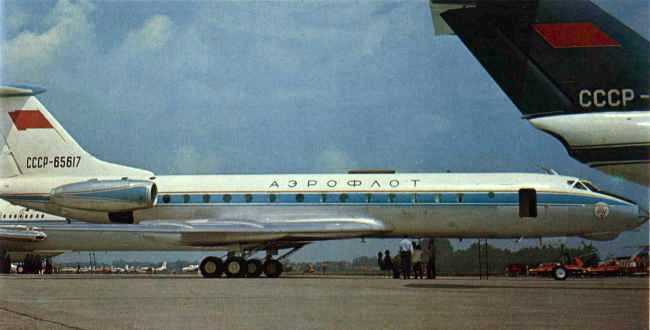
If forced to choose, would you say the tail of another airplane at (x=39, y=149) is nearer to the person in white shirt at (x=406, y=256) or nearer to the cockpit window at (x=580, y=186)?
the person in white shirt at (x=406, y=256)

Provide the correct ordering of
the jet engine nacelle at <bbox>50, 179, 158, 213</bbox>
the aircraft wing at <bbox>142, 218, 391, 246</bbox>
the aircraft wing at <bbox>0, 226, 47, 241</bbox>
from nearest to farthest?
the aircraft wing at <bbox>142, 218, 391, 246</bbox> → the jet engine nacelle at <bbox>50, 179, 158, 213</bbox> → the aircraft wing at <bbox>0, 226, 47, 241</bbox>

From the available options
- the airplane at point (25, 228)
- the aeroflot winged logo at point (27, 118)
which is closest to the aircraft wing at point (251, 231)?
the aeroflot winged logo at point (27, 118)

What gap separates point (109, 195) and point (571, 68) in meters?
16.8

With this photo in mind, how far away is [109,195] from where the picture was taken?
2344cm

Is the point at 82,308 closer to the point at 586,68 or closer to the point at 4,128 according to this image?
the point at 586,68

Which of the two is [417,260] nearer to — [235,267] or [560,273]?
[560,273]

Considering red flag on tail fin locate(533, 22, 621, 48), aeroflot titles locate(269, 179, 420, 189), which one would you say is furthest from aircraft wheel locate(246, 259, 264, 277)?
red flag on tail fin locate(533, 22, 621, 48)

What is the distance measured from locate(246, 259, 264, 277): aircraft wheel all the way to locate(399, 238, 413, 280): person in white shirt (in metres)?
4.27

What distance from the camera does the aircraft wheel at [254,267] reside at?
2357 centimetres

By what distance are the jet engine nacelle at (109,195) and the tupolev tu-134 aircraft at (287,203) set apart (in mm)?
30

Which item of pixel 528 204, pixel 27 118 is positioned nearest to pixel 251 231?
pixel 528 204

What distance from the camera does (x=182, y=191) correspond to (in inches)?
959

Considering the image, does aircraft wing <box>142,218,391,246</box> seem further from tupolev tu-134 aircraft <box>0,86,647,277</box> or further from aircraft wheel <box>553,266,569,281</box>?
aircraft wheel <box>553,266,569,281</box>

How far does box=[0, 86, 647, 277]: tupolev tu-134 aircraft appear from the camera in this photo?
22156 mm
